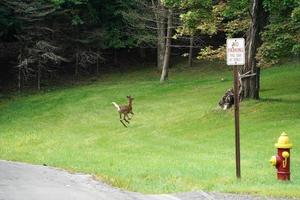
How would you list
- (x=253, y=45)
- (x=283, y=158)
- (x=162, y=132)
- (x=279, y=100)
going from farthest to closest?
(x=279, y=100) < (x=253, y=45) < (x=162, y=132) < (x=283, y=158)

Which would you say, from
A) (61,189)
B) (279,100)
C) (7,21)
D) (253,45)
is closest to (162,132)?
(253,45)

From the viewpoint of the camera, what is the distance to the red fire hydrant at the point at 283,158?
40.0 feet

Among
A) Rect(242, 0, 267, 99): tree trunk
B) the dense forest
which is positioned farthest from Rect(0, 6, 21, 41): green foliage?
Rect(242, 0, 267, 99): tree trunk

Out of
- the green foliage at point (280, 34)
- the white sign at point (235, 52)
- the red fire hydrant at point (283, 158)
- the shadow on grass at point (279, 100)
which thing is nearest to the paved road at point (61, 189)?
the red fire hydrant at point (283, 158)

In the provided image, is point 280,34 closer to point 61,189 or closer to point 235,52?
point 235,52

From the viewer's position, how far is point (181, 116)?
28.7 meters

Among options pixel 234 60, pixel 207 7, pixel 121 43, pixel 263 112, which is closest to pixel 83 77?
pixel 121 43

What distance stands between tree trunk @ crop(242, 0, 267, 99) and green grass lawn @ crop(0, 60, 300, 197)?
0.74 meters

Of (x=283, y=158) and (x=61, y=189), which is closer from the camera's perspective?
(x=61, y=189)

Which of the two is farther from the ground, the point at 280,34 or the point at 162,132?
the point at 280,34

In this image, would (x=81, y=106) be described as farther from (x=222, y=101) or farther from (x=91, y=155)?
(x=91, y=155)

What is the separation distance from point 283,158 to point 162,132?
12976mm

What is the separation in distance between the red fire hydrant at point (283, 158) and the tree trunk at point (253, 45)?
16.4 metres

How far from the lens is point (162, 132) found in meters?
25.0
